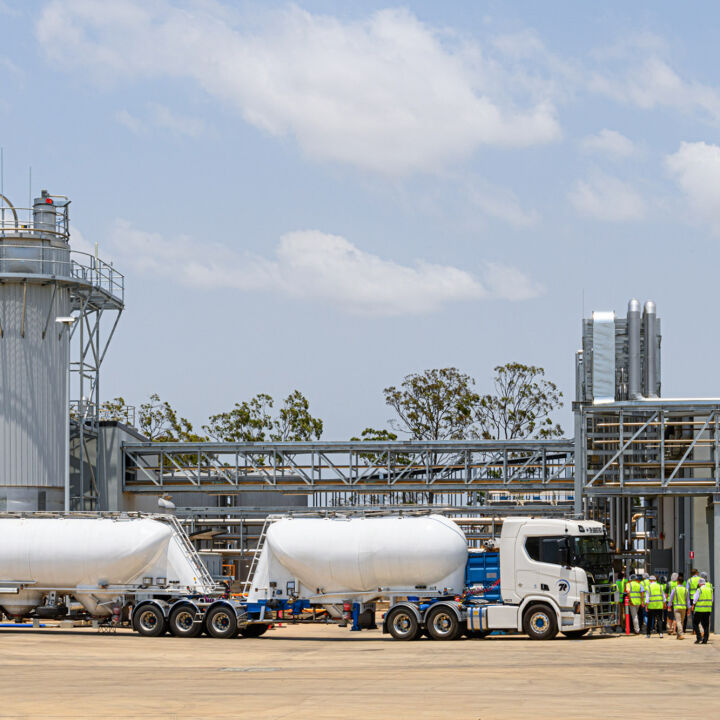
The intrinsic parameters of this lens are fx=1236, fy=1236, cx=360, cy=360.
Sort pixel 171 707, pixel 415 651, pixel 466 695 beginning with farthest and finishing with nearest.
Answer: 1. pixel 415 651
2. pixel 466 695
3. pixel 171 707

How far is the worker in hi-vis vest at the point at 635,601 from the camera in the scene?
106 feet

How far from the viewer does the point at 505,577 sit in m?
29.5

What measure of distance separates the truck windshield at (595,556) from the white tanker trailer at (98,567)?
9164mm

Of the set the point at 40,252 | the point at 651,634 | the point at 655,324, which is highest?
the point at 40,252

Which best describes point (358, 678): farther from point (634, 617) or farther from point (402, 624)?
point (634, 617)

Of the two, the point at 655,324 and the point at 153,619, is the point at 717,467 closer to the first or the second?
the point at 655,324

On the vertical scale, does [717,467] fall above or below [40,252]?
below

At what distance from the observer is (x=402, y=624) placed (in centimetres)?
2964

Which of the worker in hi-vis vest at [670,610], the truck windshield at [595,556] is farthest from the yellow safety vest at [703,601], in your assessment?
the worker in hi-vis vest at [670,610]

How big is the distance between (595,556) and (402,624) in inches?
194

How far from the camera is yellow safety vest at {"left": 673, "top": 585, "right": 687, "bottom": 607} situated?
1198 inches

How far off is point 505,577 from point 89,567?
1103cm

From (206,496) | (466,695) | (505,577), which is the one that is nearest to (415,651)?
(505,577)

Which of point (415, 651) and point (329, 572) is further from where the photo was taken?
point (329, 572)
